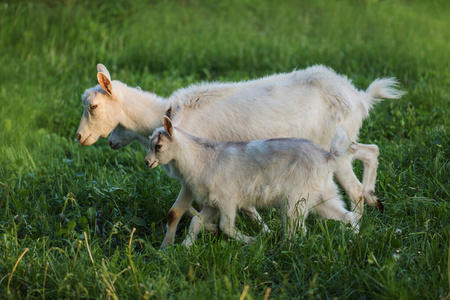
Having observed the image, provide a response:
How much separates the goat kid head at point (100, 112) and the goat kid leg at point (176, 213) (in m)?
0.97

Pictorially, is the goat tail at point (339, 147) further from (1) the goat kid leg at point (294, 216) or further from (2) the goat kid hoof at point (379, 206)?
(2) the goat kid hoof at point (379, 206)

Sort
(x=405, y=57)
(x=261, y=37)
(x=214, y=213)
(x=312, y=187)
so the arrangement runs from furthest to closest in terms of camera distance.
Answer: (x=261, y=37)
(x=405, y=57)
(x=214, y=213)
(x=312, y=187)

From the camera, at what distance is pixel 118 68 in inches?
358

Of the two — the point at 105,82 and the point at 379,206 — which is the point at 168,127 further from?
the point at 379,206

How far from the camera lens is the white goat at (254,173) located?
13.2ft

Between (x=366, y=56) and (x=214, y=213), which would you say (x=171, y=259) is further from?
(x=366, y=56)

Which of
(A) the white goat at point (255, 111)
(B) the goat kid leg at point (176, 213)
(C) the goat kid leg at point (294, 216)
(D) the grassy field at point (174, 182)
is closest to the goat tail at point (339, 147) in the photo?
(C) the goat kid leg at point (294, 216)

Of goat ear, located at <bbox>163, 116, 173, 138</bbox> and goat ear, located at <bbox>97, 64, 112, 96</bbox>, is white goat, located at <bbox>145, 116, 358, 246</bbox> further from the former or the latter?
goat ear, located at <bbox>97, 64, 112, 96</bbox>

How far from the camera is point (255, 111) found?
15.7 feet

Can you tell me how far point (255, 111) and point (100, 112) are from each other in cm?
133

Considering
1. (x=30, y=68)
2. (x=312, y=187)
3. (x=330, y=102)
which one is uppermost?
(x=330, y=102)

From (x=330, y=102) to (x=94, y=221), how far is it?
7.45ft

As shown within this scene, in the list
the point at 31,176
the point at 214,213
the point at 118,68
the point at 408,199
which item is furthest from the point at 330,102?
the point at 118,68

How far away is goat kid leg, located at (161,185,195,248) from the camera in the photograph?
14.5 feet
